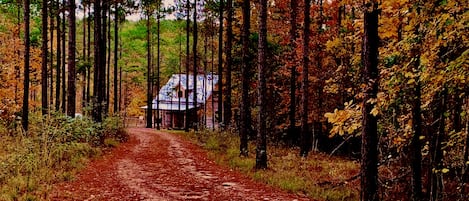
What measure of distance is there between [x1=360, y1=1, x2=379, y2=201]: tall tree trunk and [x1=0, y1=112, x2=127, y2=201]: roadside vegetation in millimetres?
5847

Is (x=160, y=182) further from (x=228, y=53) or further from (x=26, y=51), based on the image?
(x=228, y=53)

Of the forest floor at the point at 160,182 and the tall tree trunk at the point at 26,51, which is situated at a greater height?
the tall tree trunk at the point at 26,51

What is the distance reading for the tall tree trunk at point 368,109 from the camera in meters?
7.45

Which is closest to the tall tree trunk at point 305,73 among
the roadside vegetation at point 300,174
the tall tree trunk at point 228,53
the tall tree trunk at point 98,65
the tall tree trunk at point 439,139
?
the roadside vegetation at point 300,174

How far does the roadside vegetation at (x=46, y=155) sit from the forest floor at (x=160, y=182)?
0.37 meters

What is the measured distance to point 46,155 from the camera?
11.7 meters

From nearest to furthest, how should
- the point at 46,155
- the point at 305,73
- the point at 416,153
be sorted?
the point at 416,153
the point at 46,155
the point at 305,73

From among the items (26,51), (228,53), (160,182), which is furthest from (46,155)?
(228,53)

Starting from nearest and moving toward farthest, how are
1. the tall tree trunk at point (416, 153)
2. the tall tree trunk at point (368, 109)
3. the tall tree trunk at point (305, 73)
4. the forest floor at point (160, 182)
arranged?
1. the tall tree trunk at point (368, 109)
2. the tall tree trunk at point (416, 153)
3. the forest floor at point (160, 182)
4. the tall tree trunk at point (305, 73)

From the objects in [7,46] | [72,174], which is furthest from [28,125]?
[72,174]

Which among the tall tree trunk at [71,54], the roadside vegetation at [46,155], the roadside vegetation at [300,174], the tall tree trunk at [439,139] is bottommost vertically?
the roadside vegetation at [300,174]

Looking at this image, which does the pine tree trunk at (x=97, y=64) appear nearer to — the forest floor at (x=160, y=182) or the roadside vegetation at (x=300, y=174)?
the forest floor at (x=160, y=182)

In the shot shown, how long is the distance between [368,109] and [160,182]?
5.34m

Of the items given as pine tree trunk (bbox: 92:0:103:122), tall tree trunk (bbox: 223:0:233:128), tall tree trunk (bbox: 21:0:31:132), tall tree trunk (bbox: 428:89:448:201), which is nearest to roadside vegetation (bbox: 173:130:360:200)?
tall tree trunk (bbox: 428:89:448:201)
